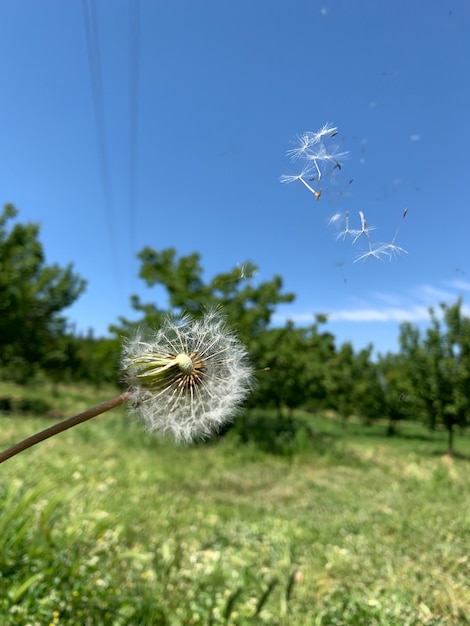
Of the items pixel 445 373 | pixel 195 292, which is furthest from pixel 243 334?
pixel 445 373

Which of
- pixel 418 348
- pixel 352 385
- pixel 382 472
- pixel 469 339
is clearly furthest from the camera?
pixel 352 385

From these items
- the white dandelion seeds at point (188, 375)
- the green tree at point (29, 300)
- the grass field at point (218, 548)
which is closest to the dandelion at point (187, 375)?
the white dandelion seeds at point (188, 375)

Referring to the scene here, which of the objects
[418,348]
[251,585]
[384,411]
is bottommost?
[251,585]

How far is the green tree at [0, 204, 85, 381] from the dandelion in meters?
19.5

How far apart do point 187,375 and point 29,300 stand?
21.2 meters

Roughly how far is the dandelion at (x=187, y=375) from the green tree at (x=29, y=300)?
19.5 m

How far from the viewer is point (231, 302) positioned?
17000 millimetres

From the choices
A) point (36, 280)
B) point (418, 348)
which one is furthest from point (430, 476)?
point (36, 280)

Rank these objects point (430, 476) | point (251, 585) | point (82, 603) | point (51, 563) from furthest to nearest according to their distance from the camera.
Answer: point (430, 476), point (251, 585), point (51, 563), point (82, 603)

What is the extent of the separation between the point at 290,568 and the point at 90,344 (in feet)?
114

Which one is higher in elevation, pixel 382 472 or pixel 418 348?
pixel 418 348

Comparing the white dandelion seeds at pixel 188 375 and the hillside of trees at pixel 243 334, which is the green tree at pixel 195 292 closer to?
the hillside of trees at pixel 243 334

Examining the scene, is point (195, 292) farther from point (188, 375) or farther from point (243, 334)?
point (188, 375)

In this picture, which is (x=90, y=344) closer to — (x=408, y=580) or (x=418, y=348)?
(x=418, y=348)
